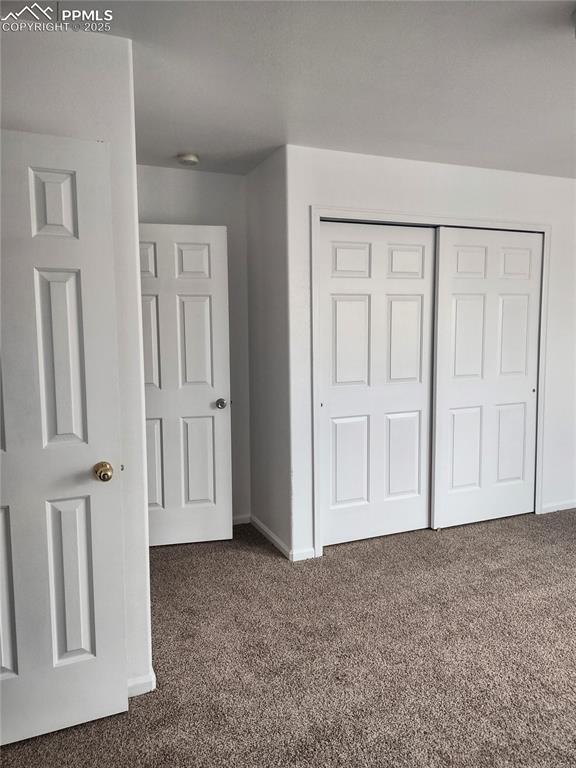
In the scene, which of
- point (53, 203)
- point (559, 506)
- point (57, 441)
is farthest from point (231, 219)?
point (559, 506)

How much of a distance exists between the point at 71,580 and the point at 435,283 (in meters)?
2.74

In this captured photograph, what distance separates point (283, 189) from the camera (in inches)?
120

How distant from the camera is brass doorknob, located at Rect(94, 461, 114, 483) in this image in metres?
1.81

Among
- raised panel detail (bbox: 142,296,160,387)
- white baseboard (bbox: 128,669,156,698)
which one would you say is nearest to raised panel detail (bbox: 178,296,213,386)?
raised panel detail (bbox: 142,296,160,387)

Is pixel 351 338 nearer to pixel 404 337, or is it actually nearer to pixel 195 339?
pixel 404 337

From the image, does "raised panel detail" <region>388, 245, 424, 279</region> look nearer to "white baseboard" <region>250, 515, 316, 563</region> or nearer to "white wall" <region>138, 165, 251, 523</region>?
"white wall" <region>138, 165, 251, 523</region>

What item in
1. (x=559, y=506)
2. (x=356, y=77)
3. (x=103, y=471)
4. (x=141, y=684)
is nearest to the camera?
(x=103, y=471)

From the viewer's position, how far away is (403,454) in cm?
354

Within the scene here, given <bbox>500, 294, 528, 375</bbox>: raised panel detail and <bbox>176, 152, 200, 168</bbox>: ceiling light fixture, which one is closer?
<bbox>176, 152, 200, 168</bbox>: ceiling light fixture

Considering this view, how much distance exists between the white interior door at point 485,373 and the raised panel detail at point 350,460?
1.76ft

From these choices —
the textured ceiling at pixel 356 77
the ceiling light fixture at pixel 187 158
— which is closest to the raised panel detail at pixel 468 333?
the textured ceiling at pixel 356 77

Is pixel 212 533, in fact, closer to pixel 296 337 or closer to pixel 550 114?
pixel 296 337

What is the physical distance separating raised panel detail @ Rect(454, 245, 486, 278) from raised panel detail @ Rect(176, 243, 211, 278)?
1640 mm

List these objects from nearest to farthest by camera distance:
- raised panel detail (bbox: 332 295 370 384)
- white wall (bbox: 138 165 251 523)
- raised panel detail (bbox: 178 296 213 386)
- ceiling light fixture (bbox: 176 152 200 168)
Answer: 1. ceiling light fixture (bbox: 176 152 200 168)
2. raised panel detail (bbox: 332 295 370 384)
3. raised panel detail (bbox: 178 296 213 386)
4. white wall (bbox: 138 165 251 523)
